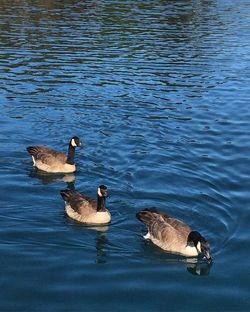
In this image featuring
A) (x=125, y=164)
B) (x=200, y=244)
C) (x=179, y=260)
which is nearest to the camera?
(x=200, y=244)

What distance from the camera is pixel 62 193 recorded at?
60.7 feet

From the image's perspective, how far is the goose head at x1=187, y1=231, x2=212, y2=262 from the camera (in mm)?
15188

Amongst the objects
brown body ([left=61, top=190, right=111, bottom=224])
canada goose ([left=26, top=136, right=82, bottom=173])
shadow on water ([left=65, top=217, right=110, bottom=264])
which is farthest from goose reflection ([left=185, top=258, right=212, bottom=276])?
canada goose ([left=26, top=136, right=82, bottom=173])

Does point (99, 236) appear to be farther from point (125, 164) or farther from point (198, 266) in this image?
point (125, 164)

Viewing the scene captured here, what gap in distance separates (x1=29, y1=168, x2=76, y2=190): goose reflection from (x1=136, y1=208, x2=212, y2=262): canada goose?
16.5 ft

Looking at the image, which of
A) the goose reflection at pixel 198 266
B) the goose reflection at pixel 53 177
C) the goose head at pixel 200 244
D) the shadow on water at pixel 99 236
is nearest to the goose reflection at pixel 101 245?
the shadow on water at pixel 99 236

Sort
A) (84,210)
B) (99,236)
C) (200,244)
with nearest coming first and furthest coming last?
1. (200,244)
2. (99,236)
3. (84,210)

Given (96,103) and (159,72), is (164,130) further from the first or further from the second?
(159,72)

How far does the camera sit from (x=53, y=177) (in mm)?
21781

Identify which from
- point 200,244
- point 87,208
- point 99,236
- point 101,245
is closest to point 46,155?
point 87,208

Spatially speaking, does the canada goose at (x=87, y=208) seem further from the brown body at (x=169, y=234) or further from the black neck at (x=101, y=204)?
the brown body at (x=169, y=234)

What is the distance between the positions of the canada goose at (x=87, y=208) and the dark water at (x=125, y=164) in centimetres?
32

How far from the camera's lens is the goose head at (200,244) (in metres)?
15.2

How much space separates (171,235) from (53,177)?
23.5 ft
